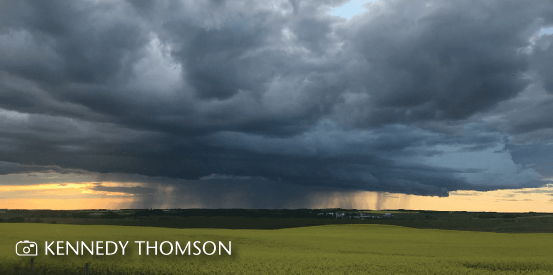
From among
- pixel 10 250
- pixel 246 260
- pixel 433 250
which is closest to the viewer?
pixel 246 260

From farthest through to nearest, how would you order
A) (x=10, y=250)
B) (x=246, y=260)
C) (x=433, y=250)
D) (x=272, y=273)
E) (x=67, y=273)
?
(x=433, y=250), (x=10, y=250), (x=246, y=260), (x=67, y=273), (x=272, y=273)

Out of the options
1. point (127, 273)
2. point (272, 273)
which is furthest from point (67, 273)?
point (272, 273)

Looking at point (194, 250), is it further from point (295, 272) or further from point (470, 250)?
point (470, 250)

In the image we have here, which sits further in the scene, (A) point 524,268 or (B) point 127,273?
(A) point 524,268

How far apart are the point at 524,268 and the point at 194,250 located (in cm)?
2880

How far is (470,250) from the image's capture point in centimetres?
→ 4547

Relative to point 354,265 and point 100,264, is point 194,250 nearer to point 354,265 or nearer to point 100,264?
point 100,264

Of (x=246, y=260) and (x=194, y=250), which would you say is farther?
(x=194, y=250)

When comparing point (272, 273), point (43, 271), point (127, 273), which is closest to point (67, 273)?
point (43, 271)

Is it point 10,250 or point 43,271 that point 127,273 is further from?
point 10,250

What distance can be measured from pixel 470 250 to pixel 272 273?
96.9 feet

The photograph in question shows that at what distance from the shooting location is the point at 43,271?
→ 98.7ft

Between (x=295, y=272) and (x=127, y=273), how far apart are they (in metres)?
11.7

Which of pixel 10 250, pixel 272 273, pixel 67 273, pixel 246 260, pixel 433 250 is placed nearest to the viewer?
pixel 272 273
